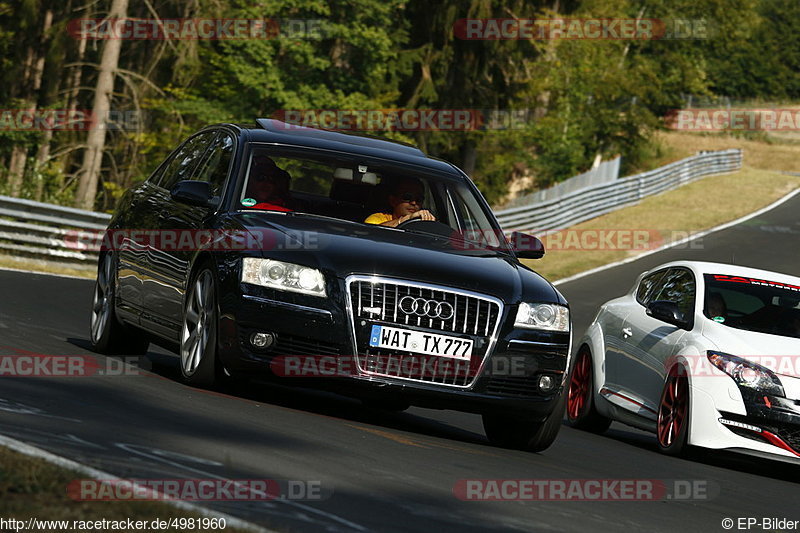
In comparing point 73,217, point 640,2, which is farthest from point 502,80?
point 640,2

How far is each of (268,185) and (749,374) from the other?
3.60 m

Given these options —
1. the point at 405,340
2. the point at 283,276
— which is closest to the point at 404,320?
the point at 405,340

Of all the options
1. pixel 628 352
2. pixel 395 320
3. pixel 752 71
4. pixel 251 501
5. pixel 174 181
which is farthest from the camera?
pixel 752 71

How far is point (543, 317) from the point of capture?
8.78m

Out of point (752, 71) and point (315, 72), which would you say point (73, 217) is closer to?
point (315, 72)

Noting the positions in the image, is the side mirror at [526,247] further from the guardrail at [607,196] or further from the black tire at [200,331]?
the guardrail at [607,196]

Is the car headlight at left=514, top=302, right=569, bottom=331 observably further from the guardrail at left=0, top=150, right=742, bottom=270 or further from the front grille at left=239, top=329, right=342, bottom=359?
the guardrail at left=0, top=150, right=742, bottom=270

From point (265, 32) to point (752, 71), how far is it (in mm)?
88649

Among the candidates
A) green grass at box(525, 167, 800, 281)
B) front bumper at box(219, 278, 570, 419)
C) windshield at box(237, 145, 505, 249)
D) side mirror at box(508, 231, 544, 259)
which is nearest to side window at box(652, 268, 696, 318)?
side mirror at box(508, 231, 544, 259)

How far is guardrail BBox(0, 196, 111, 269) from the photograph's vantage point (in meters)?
23.1

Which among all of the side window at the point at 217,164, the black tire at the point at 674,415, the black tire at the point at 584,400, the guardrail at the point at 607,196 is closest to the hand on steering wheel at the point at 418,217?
the side window at the point at 217,164

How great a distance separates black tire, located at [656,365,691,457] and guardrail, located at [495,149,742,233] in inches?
824

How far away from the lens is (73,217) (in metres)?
24.0

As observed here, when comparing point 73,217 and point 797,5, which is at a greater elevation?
point 797,5
